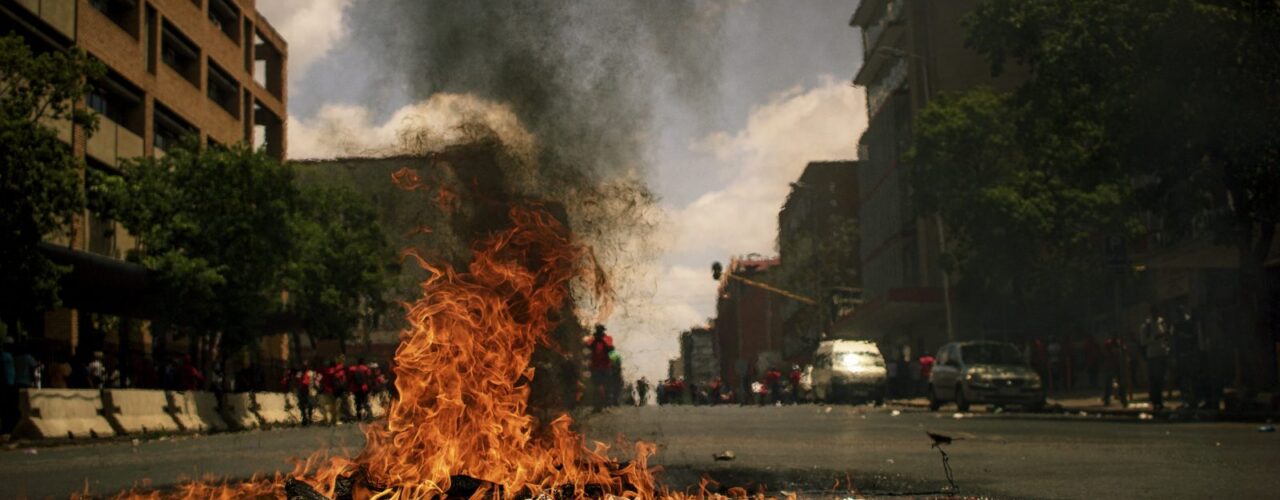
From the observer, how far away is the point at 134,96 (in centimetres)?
4500

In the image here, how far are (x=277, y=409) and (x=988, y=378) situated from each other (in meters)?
17.9

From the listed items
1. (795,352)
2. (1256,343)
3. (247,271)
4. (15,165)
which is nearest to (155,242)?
(247,271)

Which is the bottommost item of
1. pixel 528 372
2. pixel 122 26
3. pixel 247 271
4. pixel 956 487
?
pixel 956 487

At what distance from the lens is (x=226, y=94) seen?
2275 inches

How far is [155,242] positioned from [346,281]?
14687mm

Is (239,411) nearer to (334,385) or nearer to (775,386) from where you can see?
(334,385)

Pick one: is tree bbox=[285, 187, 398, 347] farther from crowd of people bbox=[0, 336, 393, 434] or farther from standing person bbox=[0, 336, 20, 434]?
standing person bbox=[0, 336, 20, 434]

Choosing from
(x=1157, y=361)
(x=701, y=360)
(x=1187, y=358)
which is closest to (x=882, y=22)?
(x=1157, y=361)

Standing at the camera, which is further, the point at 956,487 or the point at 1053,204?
the point at 1053,204

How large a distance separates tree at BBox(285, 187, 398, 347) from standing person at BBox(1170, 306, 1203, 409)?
2847 cm

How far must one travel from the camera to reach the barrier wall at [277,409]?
35162mm

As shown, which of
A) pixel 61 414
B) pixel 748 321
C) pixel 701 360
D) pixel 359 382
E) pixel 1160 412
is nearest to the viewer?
pixel 61 414

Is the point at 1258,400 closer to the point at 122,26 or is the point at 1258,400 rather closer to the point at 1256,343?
the point at 1256,343

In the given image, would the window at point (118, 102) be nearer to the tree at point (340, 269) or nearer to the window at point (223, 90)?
the tree at point (340, 269)
